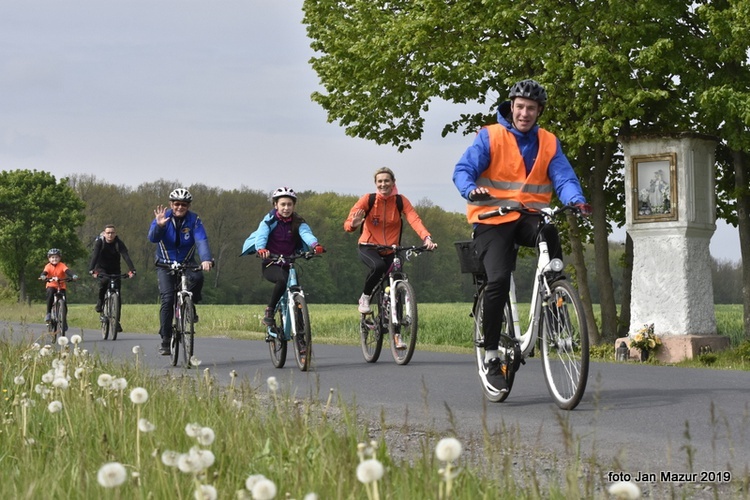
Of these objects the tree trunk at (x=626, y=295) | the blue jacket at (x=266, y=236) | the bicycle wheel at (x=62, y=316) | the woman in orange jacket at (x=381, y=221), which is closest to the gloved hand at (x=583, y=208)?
the woman in orange jacket at (x=381, y=221)

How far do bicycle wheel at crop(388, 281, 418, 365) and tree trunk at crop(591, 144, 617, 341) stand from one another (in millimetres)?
14020

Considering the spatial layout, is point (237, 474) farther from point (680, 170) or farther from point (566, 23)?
point (566, 23)

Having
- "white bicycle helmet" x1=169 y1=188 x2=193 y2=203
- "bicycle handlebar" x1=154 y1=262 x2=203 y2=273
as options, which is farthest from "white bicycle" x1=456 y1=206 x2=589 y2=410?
"bicycle handlebar" x1=154 y1=262 x2=203 y2=273

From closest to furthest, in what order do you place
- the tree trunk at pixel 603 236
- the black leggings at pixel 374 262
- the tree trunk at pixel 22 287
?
the black leggings at pixel 374 262
the tree trunk at pixel 603 236
the tree trunk at pixel 22 287

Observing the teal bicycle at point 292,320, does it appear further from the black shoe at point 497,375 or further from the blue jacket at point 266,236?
the black shoe at point 497,375

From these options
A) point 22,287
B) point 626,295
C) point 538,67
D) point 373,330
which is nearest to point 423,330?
point 626,295

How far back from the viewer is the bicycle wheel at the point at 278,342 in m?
11.9

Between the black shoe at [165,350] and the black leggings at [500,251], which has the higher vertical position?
the black leggings at [500,251]

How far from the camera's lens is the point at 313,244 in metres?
11.6

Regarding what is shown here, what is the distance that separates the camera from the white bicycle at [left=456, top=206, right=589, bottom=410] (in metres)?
7.18

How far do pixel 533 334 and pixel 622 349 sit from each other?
507 inches

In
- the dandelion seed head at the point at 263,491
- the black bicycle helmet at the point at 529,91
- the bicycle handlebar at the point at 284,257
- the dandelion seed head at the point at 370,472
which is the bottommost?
the dandelion seed head at the point at 263,491

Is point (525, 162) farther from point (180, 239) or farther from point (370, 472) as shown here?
point (180, 239)

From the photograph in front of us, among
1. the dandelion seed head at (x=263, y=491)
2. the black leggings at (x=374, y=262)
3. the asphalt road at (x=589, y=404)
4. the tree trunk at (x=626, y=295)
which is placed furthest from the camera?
the tree trunk at (x=626, y=295)
